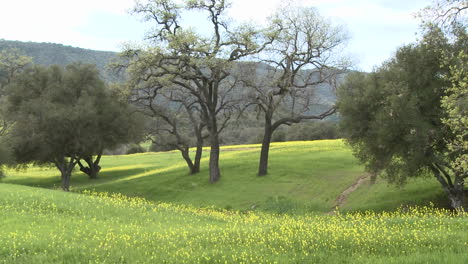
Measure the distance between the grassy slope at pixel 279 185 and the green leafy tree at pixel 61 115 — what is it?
5840 millimetres

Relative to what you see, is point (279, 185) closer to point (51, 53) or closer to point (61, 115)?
point (61, 115)

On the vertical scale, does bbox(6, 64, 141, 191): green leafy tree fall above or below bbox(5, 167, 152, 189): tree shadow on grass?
above

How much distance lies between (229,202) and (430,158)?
15.2 metres

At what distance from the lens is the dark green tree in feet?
75.4

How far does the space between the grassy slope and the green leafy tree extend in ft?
19.2

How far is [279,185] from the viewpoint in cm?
3484

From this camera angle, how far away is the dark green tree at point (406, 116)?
75.4 ft

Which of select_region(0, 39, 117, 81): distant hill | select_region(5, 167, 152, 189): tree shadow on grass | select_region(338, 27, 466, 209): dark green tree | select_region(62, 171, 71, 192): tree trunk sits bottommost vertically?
select_region(5, 167, 152, 189): tree shadow on grass

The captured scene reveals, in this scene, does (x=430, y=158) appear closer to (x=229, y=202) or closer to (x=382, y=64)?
(x=382, y=64)

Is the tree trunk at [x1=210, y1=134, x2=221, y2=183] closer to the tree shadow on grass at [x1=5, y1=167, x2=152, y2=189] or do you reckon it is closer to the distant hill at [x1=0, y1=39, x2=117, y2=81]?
the tree shadow on grass at [x1=5, y1=167, x2=152, y2=189]

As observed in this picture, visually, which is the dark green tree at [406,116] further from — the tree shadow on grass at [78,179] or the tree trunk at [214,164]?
the tree shadow on grass at [78,179]

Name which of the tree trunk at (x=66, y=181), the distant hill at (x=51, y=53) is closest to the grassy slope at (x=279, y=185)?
the tree trunk at (x=66, y=181)

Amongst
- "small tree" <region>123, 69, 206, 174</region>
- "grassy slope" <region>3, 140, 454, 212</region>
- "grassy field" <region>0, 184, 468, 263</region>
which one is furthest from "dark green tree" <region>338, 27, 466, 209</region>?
"small tree" <region>123, 69, 206, 174</region>

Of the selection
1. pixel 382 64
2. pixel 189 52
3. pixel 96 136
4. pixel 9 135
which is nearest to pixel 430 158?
pixel 382 64
